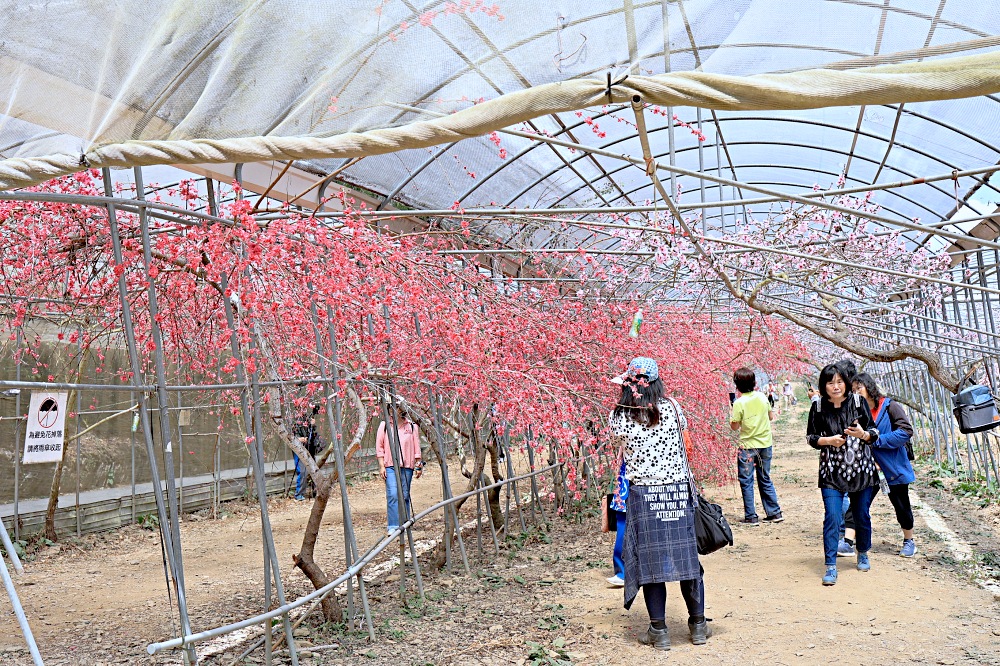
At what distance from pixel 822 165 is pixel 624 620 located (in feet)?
20.9

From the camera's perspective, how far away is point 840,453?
17.6 feet

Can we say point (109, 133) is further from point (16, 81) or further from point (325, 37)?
point (325, 37)

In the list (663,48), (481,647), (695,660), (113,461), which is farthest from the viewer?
(113,461)

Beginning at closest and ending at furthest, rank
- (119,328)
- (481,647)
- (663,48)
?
(663,48), (481,647), (119,328)

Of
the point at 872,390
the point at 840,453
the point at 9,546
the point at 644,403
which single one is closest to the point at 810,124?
the point at 872,390

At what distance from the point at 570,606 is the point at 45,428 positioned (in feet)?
13.3

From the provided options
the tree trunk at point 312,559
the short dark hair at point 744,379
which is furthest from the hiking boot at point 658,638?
the short dark hair at point 744,379

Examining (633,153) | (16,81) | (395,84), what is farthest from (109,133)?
(633,153)

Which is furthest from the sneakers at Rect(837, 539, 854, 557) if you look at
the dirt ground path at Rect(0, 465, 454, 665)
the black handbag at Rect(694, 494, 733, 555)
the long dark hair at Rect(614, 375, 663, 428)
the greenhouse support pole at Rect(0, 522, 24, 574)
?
the greenhouse support pole at Rect(0, 522, 24, 574)

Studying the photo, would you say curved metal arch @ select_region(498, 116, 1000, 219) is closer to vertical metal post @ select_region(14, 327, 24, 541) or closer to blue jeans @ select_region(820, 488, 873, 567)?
blue jeans @ select_region(820, 488, 873, 567)

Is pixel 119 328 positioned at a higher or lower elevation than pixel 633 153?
lower

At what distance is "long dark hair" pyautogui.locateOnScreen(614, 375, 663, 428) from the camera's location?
443 centimetres

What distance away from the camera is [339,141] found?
2514 millimetres

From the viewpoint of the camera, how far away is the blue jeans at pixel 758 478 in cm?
794
